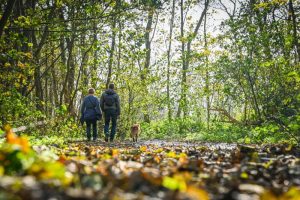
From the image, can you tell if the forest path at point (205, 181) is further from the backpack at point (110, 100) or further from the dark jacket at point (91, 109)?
the backpack at point (110, 100)

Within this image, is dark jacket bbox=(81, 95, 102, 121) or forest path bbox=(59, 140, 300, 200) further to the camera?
dark jacket bbox=(81, 95, 102, 121)

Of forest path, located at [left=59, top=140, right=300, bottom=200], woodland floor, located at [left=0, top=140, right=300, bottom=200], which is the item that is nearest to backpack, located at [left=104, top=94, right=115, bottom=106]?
forest path, located at [left=59, top=140, right=300, bottom=200]

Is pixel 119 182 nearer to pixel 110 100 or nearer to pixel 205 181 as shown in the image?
pixel 205 181

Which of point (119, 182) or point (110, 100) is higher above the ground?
point (110, 100)

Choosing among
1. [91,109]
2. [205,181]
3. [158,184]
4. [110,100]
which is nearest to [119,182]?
[158,184]

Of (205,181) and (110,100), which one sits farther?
(110,100)

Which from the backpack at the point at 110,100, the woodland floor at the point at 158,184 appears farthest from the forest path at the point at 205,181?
the backpack at the point at 110,100

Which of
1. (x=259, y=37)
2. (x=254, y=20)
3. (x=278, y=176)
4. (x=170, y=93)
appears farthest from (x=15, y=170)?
(x=170, y=93)

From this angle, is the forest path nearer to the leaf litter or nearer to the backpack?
the leaf litter

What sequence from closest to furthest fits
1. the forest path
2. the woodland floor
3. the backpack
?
the woodland floor
the forest path
the backpack

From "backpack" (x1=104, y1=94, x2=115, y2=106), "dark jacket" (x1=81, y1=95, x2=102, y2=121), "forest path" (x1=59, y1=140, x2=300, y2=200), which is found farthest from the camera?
"backpack" (x1=104, y1=94, x2=115, y2=106)

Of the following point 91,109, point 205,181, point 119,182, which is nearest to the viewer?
point 119,182

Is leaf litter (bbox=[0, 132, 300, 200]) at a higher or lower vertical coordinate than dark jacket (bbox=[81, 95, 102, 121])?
lower

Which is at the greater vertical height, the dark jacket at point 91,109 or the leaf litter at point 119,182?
the dark jacket at point 91,109
